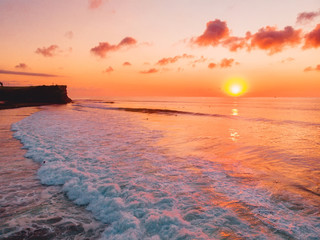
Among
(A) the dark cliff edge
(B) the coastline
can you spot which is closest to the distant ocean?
(B) the coastline

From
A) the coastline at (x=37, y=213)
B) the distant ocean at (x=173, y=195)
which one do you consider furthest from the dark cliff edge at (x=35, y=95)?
the coastline at (x=37, y=213)

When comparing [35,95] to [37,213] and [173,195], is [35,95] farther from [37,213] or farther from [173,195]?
[173,195]

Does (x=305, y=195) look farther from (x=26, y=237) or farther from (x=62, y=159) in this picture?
(x=62, y=159)

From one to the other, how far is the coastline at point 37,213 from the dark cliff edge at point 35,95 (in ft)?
247

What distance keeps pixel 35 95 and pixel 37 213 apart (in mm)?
84837

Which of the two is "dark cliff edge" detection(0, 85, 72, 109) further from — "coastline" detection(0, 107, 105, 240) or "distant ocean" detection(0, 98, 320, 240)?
"coastline" detection(0, 107, 105, 240)

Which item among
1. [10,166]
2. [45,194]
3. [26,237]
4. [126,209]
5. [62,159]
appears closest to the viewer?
[26,237]

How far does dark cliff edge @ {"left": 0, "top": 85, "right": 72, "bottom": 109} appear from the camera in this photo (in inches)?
2751

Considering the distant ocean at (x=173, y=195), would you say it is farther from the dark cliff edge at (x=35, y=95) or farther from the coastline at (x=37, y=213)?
the dark cliff edge at (x=35, y=95)

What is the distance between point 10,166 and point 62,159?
2.00m

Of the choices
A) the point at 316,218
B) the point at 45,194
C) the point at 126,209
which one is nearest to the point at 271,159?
the point at 316,218

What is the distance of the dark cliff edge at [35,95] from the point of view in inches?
2751

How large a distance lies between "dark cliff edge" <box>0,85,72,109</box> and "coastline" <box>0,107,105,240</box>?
75168mm

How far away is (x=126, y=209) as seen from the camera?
513 centimetres
